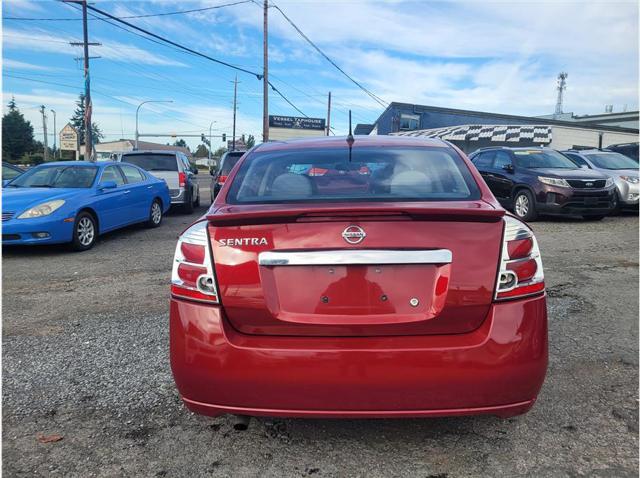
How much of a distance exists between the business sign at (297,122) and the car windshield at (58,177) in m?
54.0

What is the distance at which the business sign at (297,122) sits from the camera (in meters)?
62.3

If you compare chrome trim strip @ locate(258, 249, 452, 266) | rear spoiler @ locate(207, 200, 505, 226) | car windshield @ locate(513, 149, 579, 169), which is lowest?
chrome trim strip @ locate(258, 249, 452, 266)

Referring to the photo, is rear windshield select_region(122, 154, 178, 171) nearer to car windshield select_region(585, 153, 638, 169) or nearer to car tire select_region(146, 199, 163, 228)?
car tire select_region(146, 199, 163, 228)

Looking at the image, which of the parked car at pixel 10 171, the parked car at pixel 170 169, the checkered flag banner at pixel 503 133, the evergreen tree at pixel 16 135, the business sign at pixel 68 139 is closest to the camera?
the parked car at pixel 170 169

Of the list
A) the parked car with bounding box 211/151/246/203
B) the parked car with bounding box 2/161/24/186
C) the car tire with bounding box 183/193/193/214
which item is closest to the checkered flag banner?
the parked car with bounding box 211/151/246/203

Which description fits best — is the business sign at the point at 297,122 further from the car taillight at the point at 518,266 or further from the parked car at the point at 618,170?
the car taillight at the point at 518,266

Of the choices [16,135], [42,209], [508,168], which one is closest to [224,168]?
[42,209]

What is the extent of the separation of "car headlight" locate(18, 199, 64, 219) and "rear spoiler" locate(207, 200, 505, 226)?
596cm

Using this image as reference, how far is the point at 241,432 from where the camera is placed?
266cm

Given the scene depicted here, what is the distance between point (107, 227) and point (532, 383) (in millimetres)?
7687

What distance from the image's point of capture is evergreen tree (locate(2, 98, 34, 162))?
79325 mm

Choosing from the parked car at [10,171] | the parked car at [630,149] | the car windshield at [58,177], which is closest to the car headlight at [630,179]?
the parked car at [630,149]

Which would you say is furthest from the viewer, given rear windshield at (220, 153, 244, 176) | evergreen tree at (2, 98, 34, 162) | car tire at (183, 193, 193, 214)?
evergreen tree at (2, 98, 34, 162)

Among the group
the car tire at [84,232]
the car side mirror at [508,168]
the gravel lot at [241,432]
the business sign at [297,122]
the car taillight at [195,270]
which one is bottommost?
the gravel lot at [241,432]
